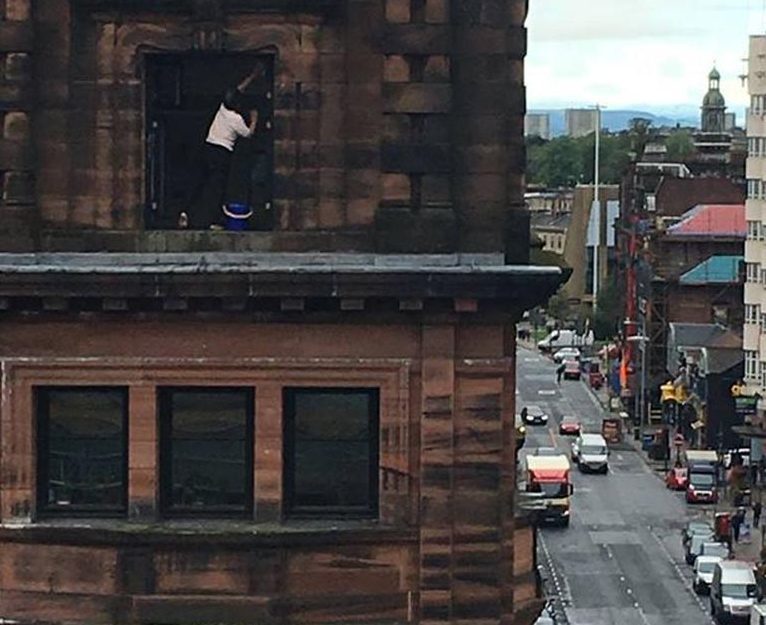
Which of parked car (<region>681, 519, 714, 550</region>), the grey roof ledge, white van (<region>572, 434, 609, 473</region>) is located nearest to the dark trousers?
the grey roof ledge

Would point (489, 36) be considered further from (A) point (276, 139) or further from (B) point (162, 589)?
(B) point (162, 589)

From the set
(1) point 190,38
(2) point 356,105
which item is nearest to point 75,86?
(1) point 190,38

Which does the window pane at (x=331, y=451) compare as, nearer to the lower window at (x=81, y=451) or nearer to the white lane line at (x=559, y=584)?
the lower window at (x=81, y=451)

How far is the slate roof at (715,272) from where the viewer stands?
158 meters

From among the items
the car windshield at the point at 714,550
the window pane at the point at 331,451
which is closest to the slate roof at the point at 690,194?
the car windshield at the point at 714,550

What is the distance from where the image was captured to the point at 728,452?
139 metres

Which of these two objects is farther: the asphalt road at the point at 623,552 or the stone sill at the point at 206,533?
the asphalt road at the point at 623,552

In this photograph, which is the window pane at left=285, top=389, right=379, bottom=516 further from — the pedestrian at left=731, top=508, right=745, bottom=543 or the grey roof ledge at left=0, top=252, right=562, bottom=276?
the pedestrian at left=731, top=508, right=745, bottom=543

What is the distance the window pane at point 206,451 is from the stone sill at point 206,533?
1.11 feet

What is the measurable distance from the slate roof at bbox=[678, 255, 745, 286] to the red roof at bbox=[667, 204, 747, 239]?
214 cm

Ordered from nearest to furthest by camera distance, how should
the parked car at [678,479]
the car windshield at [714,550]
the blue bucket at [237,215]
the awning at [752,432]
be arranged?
the blue bucket at [237,215], the car windshield at [714,550], the awning at [752,432], the parked car at [678,479]

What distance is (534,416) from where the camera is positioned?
162 m

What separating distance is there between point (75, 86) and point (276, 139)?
8.63 feet

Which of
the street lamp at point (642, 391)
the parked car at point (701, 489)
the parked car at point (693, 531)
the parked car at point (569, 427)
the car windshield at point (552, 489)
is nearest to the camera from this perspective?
the parked car at point (693, 531)
